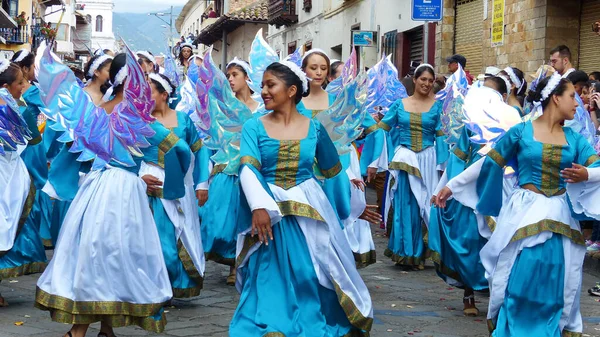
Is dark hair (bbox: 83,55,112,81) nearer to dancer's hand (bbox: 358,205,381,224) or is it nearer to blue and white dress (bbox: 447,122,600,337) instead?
dancer's hand (bbox: 358,205,381,224)

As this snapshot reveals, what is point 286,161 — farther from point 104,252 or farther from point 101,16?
point 101,16

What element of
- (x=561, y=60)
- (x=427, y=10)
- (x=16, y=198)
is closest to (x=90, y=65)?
(x=16, y=198)

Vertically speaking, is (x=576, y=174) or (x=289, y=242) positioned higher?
(x=576, y=174)

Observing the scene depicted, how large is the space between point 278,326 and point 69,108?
190 centimetres

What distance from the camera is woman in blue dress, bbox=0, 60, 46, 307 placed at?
24.6 feet

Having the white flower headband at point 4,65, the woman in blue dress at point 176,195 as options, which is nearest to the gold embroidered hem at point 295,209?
the woman in blue dress at point 176,195

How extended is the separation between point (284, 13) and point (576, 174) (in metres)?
28.5

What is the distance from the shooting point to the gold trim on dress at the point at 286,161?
5.80 meters

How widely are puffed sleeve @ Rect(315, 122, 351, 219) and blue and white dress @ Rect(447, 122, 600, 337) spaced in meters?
0.93

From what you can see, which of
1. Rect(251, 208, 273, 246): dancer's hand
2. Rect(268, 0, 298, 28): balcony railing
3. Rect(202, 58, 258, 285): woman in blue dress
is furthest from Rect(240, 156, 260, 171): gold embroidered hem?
Rect(268, 0, 298, 28): balcony railing

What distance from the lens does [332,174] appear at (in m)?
6.09

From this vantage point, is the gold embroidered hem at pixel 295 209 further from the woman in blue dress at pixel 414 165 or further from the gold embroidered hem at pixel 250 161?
the woman in blue dress at pixel 414 165

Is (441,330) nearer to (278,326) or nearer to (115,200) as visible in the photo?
(278,326)

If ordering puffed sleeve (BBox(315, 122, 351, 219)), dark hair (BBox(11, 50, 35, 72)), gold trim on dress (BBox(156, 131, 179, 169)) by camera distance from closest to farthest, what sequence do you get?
1. puffed sleeve (BBox(315, 122, 351, 219))
2. gold trim on dress (BBox(156, 131, 179, 169))
3. dark hair (BBox(11, 50, 35, 72))
